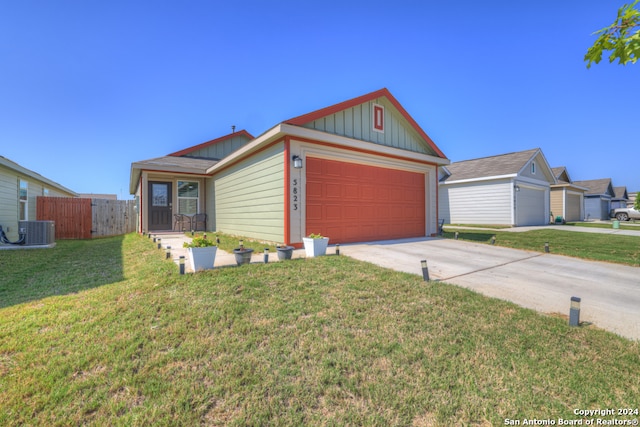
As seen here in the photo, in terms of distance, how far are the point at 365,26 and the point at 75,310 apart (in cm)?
975

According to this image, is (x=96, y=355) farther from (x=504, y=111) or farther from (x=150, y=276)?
(x=504, y=111)

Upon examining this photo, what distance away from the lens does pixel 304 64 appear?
970 cm

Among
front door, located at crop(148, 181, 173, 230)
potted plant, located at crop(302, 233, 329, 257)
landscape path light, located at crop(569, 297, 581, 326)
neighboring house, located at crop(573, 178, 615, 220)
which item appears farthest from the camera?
neighboring house, located at crop(573, 178, 615, 220)

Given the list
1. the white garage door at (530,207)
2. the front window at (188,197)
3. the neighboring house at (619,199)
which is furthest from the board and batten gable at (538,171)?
the neighboring house at (619,199)

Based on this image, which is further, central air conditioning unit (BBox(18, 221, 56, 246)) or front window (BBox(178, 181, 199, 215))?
front window (BBox(178, 181, 199, 215))

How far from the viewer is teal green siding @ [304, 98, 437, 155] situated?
24.7 feet

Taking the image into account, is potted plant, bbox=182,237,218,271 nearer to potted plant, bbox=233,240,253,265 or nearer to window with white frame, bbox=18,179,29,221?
potted plant, bbox=233,240,253,265

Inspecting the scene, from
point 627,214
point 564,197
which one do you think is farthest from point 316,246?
point 627,214

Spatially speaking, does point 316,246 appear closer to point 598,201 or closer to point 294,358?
point 294,358

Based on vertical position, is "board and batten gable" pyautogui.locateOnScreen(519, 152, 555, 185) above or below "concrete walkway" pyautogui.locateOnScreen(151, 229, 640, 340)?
above

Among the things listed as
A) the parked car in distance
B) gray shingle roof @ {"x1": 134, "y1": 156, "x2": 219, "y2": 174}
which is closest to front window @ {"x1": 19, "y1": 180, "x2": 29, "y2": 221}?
gray shingle roof @ {"x1": 134, "y1": 156, "x2": 219, "y2": 174}

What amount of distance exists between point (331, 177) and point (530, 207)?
16288 mm

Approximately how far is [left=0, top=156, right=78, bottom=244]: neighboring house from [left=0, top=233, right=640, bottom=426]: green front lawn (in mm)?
9045

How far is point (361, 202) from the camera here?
26.7 ft
